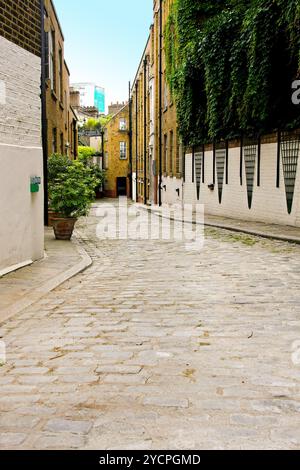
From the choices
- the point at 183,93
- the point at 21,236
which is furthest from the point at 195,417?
the point at 183,93

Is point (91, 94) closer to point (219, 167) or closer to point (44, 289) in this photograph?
point (219, 167)

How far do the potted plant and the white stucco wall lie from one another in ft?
9.57

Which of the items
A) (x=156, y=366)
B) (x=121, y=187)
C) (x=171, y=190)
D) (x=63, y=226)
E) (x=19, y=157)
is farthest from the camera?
(x=121, y=187)

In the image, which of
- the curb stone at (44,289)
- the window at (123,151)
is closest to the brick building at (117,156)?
the window at (123,151)

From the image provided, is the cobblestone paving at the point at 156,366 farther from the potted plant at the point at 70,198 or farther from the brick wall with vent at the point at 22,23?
the potted plant at the point at 70,198

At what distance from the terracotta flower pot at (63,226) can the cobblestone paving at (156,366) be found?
489cm

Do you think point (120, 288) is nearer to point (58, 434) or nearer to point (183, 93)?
point (58, 434)

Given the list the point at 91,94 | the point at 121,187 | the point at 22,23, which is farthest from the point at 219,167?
the point at 91,94

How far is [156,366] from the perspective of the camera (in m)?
4.19

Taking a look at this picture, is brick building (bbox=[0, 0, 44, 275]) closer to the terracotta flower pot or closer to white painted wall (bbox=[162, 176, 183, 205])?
the terracotta flower pot

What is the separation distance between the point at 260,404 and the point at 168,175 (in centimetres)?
2756

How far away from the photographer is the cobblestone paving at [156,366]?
3057 mm

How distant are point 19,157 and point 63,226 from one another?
4.41 m

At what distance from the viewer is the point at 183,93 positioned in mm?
23453
